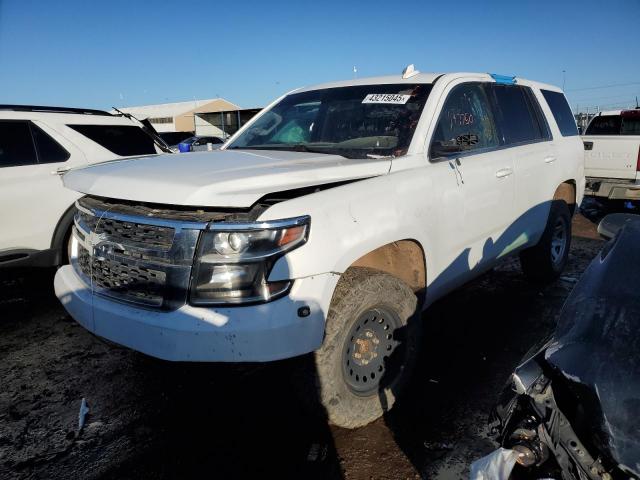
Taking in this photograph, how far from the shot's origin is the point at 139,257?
2.25 m

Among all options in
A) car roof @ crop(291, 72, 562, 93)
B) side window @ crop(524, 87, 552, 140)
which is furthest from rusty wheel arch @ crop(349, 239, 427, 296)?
side window @ crop(524, 87, 552, 140)

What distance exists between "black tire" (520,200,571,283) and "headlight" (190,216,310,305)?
3.43 m

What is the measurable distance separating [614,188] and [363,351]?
680 centimetres

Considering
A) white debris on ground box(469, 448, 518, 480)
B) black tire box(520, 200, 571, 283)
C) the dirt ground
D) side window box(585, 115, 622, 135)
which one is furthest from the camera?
side window box(585, 115, 622, 135)

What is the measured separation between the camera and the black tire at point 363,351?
91.0 inches

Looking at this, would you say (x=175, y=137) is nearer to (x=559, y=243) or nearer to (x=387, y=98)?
(x=559, y=243)

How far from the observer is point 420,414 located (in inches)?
111

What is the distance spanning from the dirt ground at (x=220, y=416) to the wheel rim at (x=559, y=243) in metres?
1.08

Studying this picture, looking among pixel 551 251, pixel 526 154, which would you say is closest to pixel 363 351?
pixel 526 154

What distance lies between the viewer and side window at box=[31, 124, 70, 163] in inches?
196

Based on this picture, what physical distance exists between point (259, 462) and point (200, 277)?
1.08 meters

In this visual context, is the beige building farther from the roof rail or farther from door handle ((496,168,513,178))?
door handle ((496,168,513,178))

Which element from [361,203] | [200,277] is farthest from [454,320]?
[200,277]

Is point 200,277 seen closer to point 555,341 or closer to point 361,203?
point 361,203
